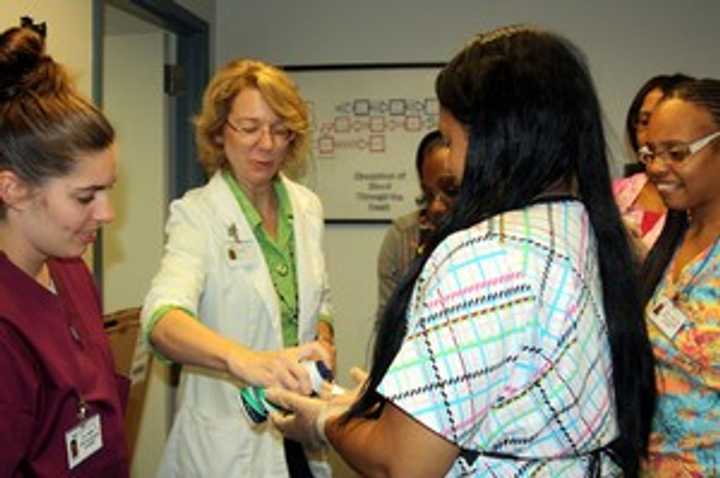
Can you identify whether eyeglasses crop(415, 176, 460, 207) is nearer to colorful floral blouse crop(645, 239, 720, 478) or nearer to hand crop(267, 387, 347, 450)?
colorful floral blouse crop(645, 239, 720, 478)

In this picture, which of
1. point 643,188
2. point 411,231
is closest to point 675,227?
point 643,188

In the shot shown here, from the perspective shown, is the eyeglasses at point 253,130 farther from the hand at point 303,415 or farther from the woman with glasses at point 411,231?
the hand at point 303,415

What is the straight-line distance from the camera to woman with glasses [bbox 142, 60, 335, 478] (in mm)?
1775

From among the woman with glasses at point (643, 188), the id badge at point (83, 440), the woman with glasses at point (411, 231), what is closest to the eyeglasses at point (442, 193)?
the woman with glasses at point (411, 231)

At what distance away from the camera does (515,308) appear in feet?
2.87

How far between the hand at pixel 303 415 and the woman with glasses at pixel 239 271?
0.37 metres

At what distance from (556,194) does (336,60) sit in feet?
8.86

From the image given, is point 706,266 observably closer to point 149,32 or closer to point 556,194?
point 556,194

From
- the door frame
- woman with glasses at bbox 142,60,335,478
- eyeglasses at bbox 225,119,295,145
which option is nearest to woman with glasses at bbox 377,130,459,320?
woman with glasses at bbox 142,60,335,478

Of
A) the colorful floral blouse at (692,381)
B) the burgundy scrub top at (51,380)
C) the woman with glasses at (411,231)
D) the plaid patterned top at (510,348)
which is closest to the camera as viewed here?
the plaid patterned top at (510,348)

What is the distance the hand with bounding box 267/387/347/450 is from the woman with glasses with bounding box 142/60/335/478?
0.37 m

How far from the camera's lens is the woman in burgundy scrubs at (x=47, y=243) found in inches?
44.7

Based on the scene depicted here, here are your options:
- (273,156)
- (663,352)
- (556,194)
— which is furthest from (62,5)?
(663,352)

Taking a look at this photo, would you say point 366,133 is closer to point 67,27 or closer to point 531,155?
point 67,27
